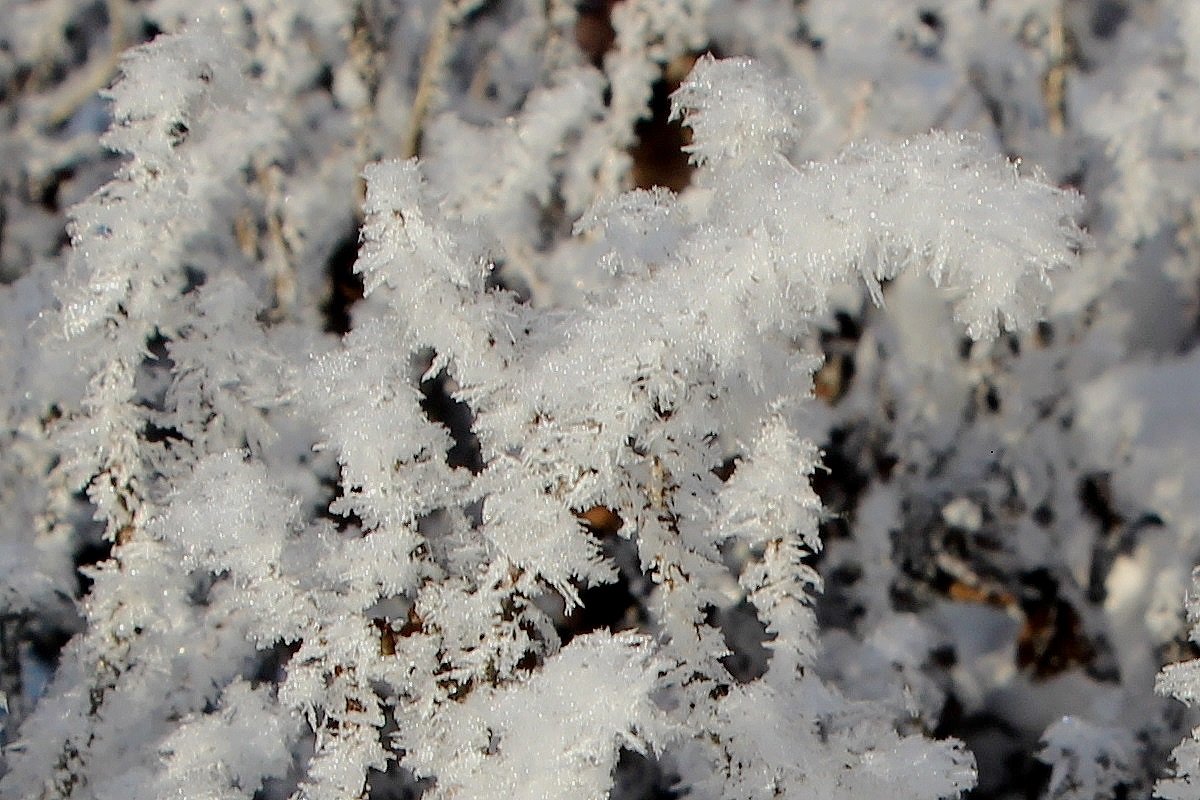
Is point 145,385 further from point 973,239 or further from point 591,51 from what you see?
point 591,51

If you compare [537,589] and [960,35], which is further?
[960,35]

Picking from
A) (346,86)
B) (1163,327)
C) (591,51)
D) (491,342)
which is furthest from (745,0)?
(491,342)

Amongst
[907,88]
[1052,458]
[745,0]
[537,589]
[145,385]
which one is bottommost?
[537,589]

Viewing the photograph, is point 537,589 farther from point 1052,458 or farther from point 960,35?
point 960,35

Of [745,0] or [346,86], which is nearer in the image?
[346,86]

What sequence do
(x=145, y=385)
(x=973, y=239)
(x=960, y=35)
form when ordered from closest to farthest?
(x=973, y=239) < (x=145, y=385) < (x=960, y=35)

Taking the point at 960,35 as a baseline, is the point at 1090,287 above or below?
below

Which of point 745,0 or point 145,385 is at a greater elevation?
point 745,0

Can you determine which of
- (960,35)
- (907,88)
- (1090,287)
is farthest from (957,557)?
(960,35)

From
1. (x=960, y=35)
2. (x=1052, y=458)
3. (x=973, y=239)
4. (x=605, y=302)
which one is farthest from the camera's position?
(x=960, y=35)
